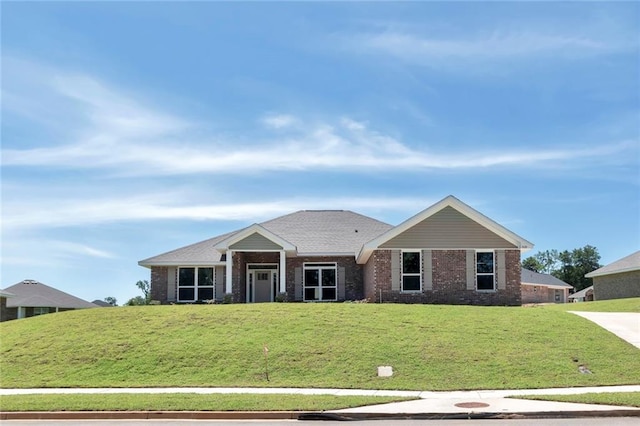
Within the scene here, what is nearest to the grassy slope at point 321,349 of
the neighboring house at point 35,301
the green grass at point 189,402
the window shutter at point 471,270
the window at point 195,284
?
the green grass at point 189,402

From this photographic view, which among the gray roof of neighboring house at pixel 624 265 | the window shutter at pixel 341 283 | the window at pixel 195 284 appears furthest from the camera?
the gray roof of neighboring house at pixel 624 265

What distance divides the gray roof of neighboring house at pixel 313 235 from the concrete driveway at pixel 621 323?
44.6ft

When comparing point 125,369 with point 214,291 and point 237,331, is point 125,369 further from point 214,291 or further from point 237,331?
point 214,291

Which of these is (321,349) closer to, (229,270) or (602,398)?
(602,398)

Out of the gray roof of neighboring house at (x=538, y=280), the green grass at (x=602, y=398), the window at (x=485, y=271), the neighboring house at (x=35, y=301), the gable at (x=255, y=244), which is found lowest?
the green grass at (x=602, y=398)

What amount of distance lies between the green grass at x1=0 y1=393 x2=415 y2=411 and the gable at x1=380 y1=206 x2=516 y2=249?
16671mm

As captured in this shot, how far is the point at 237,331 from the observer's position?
75.4ft

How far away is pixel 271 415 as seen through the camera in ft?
46.0

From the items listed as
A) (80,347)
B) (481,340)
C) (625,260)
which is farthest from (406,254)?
(625,260)

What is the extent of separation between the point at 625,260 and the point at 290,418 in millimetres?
38942

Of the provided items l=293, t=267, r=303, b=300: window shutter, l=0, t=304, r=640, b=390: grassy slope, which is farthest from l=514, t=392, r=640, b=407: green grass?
l=293, t=267, r=303, b=300: window shutter

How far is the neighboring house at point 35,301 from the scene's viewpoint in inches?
1845

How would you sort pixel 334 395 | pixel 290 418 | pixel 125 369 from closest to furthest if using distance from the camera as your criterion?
pixel 290 418 < pixel 334 395 < pixel 125 369

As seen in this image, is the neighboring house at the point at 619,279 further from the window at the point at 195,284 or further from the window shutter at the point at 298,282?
the window at the point at 195,284
